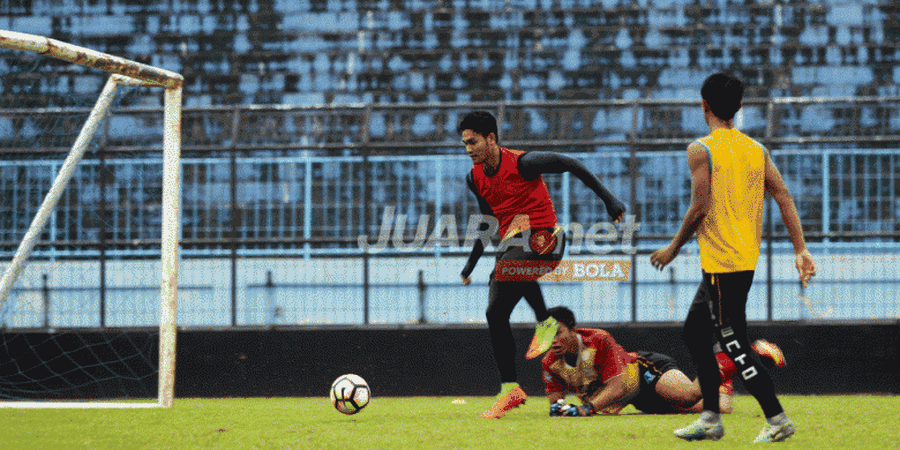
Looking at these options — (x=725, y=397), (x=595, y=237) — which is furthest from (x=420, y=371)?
(x=725, y=397)

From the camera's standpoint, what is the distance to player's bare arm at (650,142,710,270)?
12.7 feet

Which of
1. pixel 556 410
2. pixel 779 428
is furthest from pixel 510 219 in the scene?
pixel 779 428

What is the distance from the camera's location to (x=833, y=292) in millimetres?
7785

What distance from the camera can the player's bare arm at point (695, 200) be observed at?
12.7 feet

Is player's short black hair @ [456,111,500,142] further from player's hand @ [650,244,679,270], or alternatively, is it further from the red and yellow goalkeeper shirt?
player's hand @ [650,244,679,270]

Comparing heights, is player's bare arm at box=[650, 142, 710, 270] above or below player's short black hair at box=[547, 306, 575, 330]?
above

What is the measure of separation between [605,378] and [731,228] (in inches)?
71.6

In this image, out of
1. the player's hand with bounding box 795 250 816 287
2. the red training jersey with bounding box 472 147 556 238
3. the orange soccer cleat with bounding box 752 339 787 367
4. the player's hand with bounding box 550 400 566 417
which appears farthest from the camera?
the player's hand with bounding box 550 400 566 417

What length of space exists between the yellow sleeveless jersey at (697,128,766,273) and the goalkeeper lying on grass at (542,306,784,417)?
1.56 meters

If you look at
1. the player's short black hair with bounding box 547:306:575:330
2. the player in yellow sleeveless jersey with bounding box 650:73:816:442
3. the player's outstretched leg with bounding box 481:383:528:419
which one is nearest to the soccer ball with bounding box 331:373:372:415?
the player's outstretched leg with bounding box 481:383:528:419

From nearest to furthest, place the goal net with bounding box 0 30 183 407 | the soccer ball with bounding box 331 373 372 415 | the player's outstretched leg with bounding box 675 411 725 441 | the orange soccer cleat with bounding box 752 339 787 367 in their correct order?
the player's outstretched leg with bounding box 675 411 725 441, the orange soccer cleat with bounding box 752 339 787 367, the soccer ball with bounding box 331 373 372 415, the goal net with bounding box 0 30 183 407

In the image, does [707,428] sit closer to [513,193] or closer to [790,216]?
[790,216]

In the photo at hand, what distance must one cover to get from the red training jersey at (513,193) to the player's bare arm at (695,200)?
4.73 feet

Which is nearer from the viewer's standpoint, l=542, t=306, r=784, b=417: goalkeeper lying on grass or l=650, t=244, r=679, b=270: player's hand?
l=650, t=244, r=679, b=270: player's hand
